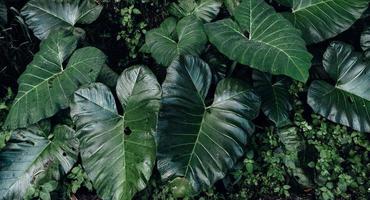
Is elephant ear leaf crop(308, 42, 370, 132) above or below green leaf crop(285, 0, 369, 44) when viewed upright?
below

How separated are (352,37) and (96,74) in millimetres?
1580

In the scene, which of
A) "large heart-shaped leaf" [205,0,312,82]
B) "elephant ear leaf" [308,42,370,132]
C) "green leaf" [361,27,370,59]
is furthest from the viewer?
"green leaf" [361,27,370,59]

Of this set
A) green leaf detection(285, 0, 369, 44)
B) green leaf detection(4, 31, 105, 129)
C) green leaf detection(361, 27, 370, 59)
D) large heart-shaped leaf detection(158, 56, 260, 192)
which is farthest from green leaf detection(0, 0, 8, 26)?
green leaf detection(361, 27, 370, 59)

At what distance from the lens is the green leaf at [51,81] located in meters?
2.24

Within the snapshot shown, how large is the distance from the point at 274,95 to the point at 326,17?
1.67 ft

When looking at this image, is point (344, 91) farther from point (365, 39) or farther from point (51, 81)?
point (51, 81)

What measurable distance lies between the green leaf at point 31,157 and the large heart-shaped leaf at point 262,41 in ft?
3.03

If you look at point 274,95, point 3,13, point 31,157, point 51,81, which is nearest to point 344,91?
point 274,95

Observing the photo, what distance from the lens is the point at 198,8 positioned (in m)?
2.58

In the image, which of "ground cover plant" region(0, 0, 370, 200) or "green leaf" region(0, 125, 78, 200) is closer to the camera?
"ground cover plant" region(0, 0, 370, 200)

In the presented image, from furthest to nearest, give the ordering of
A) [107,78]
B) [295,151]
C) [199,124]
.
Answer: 1. [107,78]
2. [295,151]
3. [199,124]

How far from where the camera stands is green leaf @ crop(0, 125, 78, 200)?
89.2 inches

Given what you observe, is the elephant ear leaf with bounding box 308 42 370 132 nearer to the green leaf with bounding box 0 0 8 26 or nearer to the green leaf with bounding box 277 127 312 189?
the green leaf with bounding box 277 127 312 189

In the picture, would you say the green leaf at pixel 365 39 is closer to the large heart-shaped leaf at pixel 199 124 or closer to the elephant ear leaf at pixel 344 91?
the elephant ear leaf at pixel 344 91
